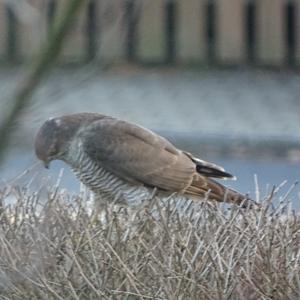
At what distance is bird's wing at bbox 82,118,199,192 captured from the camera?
640 centimetres

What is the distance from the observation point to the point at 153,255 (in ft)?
13.6

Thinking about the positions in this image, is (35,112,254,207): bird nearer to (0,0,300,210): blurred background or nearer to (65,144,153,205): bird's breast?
(65,144,153,205): bird's breast

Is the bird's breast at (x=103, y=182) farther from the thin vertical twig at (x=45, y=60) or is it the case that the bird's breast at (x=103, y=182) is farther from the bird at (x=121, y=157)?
the thin vertical twig at (x=45, y=60)

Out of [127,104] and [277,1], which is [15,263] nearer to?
[127,104]

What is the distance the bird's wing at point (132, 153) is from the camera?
252 inches

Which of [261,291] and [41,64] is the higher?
[41,64]

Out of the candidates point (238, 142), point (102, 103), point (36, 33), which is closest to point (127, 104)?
point (102, 103)

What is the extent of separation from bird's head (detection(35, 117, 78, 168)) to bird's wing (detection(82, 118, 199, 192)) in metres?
0.11

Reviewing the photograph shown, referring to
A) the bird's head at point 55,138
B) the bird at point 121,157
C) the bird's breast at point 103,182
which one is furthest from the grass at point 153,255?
the bird's head at point 55,138

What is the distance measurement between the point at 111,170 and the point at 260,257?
2.37m

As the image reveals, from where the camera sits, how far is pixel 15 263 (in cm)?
413

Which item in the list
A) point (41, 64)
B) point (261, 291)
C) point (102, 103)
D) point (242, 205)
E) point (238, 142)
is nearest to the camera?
point (41, 64)

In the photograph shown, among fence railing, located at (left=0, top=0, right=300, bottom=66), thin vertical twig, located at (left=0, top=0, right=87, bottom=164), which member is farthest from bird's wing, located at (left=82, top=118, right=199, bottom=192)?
fence railing, located at (left=0, top=0, right=300, bottom=66)

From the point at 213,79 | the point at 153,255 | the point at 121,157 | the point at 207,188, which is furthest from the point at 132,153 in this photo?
the point at 213,79
